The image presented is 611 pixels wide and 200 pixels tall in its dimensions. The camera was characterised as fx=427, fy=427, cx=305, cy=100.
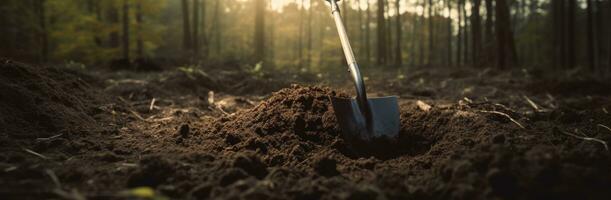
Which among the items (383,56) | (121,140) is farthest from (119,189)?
(383,56)

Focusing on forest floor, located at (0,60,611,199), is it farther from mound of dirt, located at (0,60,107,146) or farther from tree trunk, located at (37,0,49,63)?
tree trunk, located at (37,0,49,63)

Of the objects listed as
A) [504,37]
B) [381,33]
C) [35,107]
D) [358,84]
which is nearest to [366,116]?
[358,84]

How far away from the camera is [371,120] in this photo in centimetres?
332

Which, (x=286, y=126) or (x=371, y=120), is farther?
(x=286, y=126)

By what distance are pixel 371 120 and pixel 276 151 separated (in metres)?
0.80

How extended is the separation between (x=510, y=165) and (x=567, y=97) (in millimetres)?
6096

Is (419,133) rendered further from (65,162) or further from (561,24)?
(561,24)

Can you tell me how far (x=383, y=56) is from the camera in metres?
23.1

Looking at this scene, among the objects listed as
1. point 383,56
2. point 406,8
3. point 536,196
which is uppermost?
point 406,8

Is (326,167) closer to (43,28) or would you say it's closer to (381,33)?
(43,28)

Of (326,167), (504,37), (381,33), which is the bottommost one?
(326,167)

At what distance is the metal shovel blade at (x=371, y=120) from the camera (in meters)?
3.25

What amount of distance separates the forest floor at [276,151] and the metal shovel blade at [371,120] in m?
0.10

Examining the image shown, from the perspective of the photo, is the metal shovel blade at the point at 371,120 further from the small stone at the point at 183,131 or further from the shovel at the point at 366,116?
the small stone at the point at 183,131
